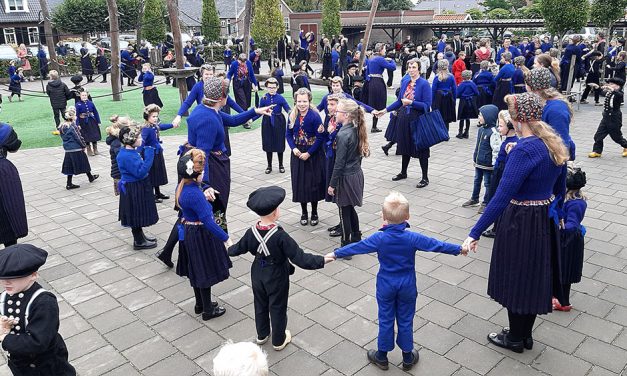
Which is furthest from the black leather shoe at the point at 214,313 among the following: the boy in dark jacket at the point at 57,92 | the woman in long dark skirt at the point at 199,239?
the boy in dark jacket at the point at 57,92

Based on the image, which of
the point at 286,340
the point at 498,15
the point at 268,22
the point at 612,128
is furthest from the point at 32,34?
the point at 286,340

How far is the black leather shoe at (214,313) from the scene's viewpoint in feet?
17.0

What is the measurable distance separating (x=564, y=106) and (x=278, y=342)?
156 inches

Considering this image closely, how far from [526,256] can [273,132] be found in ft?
21.8

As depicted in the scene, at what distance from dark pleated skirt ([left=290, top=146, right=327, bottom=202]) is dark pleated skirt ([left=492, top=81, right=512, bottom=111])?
770 centimetres

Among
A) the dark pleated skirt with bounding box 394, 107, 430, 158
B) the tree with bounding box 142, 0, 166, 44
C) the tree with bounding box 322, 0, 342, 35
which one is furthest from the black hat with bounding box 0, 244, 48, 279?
the tree with bounding box 142, 0, 166, 44

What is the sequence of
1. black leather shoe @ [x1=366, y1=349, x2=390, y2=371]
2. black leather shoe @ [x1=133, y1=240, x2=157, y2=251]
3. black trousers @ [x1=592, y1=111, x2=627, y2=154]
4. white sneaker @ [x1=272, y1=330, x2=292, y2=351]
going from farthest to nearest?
black trousers @ [x1=592, y1=111, x2=627, y2=154] → black leather shoe @ [x1=133, y1=240, x2=157, y2=251] → white sneaker @ [x1=272, y1=330, x2=292, y2=351] → black leather shoe @ [x1=366, y1=349, x2=390, y2=371]

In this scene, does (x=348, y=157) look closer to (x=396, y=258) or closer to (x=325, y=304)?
(x=325, y=304)

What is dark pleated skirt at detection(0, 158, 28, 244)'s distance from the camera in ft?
19.9

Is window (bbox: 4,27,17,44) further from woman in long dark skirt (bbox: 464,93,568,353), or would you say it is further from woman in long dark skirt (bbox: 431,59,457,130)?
woman in long dark skirt (bbox: 464,93,568,353)

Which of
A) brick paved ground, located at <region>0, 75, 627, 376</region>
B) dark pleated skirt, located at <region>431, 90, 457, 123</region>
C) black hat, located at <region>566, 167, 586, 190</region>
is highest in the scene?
black hat, located at <region>566, 167, 586, 190</region>

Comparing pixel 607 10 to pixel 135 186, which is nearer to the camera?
pixel 135 186

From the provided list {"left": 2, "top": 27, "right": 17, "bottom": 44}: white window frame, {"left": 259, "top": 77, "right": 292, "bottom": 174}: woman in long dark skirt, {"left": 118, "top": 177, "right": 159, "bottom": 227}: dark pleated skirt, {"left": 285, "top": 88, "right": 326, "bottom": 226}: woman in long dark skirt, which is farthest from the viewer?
{"left": 2, "top": 27, "right": 17, "bottom": 44}: white window frame

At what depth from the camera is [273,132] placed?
10.1 meters
